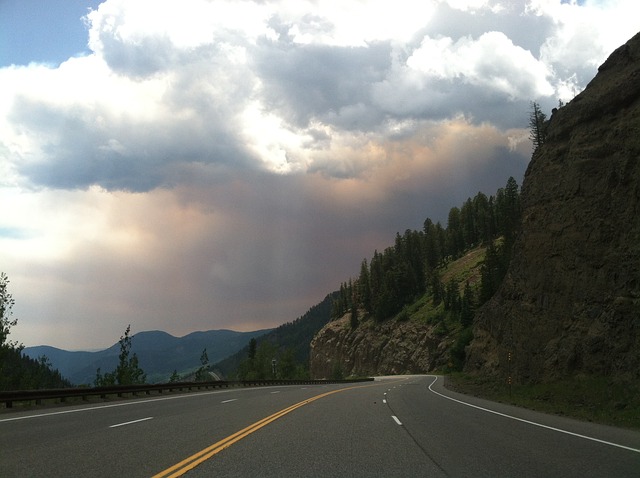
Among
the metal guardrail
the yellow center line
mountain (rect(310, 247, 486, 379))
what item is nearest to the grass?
the yellow center line

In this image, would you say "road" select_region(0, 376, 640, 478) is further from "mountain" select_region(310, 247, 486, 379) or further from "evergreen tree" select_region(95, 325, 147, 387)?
"mountain" select_region(310, 247, 486, 379)

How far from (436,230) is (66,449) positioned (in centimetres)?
18704

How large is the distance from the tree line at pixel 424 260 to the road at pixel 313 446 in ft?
382

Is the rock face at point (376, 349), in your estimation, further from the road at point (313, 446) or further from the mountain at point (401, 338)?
the road at point (313, 446)

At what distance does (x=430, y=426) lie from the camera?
13766 millimetres

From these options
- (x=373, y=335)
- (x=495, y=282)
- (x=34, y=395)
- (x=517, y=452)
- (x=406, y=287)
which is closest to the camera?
(x=517, y=452)

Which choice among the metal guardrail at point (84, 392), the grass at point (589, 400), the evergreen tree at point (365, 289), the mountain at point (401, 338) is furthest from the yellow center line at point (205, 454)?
the evergreen tree at point (365, 289)

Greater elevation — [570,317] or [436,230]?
[436,230]

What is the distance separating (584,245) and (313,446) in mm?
27621

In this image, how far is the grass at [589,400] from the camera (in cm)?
1736

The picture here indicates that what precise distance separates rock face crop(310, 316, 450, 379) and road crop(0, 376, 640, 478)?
102 m

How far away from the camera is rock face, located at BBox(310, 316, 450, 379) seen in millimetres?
120250

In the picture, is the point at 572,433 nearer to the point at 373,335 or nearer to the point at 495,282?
A: the point at 495,282

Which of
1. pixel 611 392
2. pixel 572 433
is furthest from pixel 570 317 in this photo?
pixel 572 433
